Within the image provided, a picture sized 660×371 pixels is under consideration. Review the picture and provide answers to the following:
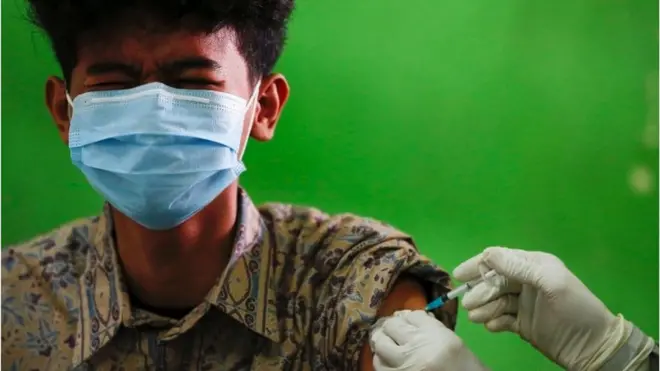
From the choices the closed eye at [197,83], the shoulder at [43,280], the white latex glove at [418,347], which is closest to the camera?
the white latex glove at [418,347]

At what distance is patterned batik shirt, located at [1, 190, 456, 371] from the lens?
1.41 metres

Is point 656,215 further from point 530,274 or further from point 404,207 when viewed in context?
point 404,207

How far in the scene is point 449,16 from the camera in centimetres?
144

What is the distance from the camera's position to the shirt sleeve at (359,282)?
137cm

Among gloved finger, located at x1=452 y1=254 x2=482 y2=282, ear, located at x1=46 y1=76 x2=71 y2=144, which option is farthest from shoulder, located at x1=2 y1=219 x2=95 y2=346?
gloved finger, located at x1=452 y1=254 x2=482 y2=282

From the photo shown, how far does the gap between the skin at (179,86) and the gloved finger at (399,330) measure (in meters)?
0.07

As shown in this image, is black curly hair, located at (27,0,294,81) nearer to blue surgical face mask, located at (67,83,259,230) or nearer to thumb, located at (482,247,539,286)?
blue surgical face mask, located at (67,83,259,230)

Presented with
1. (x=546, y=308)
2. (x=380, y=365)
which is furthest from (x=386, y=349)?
(x=546, y=308)

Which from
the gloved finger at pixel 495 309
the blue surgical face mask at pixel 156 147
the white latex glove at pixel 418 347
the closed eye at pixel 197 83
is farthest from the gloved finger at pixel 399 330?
the closed eye at pixel 197 83

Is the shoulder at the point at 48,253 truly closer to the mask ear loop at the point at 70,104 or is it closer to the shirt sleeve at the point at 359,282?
the mask ear loop at the point at 70,104

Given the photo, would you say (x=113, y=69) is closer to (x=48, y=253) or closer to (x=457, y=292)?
(x=48, y=253)

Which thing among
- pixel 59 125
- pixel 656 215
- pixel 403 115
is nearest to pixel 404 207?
pixel 403 115

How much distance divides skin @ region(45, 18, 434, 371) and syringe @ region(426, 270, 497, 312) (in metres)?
0.04

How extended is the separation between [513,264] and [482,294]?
66 mm
